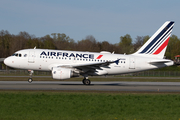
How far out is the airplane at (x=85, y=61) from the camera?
31656 millimetres

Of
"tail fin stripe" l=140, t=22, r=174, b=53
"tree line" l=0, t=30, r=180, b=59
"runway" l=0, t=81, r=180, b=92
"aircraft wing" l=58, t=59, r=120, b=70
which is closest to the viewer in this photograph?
"runway" l=0, t=81, r=180, b=92

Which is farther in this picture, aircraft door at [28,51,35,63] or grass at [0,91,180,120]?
aircraft door at [28,51,35,63]

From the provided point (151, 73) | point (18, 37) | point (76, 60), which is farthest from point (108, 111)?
point (18, 37)

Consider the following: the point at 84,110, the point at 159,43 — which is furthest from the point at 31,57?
the point at 84,110

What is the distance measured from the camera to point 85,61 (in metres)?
33.2

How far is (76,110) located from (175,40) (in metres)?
151

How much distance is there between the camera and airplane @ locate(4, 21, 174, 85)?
1246 inches

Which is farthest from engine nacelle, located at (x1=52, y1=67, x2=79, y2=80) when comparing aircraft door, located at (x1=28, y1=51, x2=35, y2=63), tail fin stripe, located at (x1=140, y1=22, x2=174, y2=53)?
tail fin stripe, located at (x1=140, y1=22, x2=174, y2=53)

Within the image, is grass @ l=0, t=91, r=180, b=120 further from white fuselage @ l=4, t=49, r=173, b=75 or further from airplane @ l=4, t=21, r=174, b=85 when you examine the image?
white fuselage @ l=4, t=49, r=173, b=75

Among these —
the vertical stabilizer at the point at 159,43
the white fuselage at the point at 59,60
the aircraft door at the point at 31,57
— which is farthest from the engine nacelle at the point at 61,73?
the vertical stabilizer at the point at 159,43

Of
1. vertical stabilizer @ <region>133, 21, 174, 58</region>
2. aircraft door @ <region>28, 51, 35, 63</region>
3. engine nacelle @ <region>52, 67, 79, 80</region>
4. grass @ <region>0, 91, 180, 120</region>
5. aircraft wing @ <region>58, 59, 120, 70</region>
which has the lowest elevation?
grass @ <region>0, 91, 180, 120</region>

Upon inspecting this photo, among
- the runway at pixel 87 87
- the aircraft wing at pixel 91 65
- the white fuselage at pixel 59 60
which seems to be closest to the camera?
the runway at pixel 87 87

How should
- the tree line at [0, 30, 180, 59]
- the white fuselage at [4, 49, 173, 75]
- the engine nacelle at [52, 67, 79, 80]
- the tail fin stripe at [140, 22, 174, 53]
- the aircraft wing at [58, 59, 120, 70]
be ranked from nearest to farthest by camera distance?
1. the engine nacelle at [52, 67, 79, 80]
2. the aircraft wing at [58, 59, 120, 70]
3. the white fuselage at [4, 49, 173, 75]
4. the tail fin stripe at [140, 22, 174, 53]
5. the tree line at [0, 30, 180, 59]

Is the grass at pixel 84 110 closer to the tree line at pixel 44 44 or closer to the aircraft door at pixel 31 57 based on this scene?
the aircraft door at pixel 31 57
